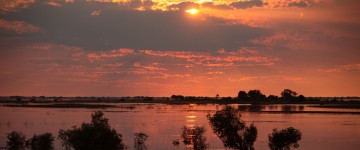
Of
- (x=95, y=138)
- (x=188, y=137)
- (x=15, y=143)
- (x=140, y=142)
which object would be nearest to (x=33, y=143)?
(x=15, y=143)

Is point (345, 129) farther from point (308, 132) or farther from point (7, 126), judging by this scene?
point (7, 126)

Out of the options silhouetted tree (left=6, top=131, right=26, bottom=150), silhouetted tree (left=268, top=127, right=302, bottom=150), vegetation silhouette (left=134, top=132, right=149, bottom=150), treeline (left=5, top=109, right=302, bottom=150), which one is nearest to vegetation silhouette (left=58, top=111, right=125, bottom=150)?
treeline (left=5, top=109, right=302, bottom=150)

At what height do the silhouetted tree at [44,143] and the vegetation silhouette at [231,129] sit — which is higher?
the vegetation silhouette at [231,129]

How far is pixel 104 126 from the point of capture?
43812mm

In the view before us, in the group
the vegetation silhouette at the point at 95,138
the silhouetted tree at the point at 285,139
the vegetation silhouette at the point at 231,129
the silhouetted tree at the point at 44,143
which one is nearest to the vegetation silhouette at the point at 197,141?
the vegetation silhouette at the point at 231,129

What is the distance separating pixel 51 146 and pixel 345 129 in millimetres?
49716

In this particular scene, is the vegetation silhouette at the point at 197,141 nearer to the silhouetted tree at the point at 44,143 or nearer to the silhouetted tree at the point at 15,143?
the silhouetted tree at the point at 44,143

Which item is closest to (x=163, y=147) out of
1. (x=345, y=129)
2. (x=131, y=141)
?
(x=131, y=141)

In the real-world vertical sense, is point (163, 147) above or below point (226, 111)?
below

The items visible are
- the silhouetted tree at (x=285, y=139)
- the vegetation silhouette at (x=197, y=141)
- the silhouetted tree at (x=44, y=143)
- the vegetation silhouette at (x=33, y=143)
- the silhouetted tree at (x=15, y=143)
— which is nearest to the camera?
the silhouetted tree at (x=285, y=139)

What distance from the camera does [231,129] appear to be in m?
49.5

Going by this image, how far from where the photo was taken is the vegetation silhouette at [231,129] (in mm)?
49281

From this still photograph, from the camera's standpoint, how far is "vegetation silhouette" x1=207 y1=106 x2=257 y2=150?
162 ft

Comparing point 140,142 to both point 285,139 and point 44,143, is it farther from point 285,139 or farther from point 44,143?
point 285,139
